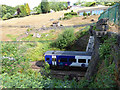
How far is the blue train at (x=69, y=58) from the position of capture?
1347 centimetres

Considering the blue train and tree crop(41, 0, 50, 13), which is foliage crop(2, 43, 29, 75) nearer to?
the blue train

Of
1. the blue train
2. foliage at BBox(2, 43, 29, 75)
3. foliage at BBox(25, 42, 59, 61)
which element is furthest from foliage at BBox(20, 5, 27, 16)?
foliage at BBox(2, 43, 29, 75)

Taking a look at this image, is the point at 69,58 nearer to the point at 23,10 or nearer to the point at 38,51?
the point at 38,51

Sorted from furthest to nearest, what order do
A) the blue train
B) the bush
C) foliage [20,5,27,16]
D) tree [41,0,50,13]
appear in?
foliage [20,5,27,16] → tree [41,0,50,13] → the bush → the blue train

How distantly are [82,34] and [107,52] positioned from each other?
16324 millimetres

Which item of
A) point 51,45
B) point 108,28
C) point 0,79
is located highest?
point 108,28

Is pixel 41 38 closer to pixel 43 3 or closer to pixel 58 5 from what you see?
pixel 43 3

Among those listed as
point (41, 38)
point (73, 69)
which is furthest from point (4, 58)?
point (41, 38)

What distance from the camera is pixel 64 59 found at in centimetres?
1405

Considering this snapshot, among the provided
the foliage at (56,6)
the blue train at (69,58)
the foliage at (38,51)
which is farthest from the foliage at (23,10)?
the blue train at (69,58)

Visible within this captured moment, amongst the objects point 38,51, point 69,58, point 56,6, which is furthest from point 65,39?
point 56,6

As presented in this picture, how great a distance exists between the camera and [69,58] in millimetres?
13836

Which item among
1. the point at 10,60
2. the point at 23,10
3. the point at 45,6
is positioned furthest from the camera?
the point at 23,10

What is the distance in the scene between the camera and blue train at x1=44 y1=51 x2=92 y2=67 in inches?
530
